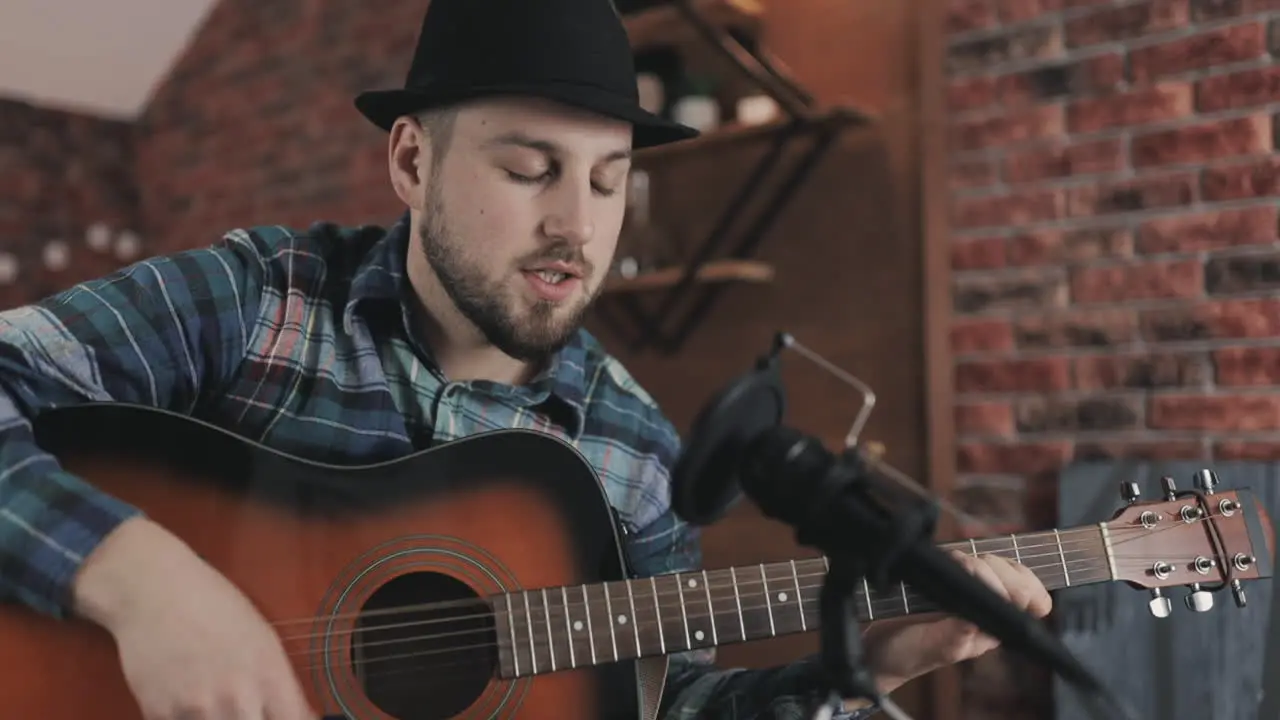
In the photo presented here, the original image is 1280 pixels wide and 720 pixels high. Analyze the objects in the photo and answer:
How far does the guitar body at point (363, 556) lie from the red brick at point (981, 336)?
96 cm

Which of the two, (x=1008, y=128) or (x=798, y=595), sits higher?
(x=1008, y=128)

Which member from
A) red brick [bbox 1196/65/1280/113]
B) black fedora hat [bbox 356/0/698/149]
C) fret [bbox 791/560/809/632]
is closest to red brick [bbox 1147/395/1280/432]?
red brick [bbox 1196/65/1280/113]

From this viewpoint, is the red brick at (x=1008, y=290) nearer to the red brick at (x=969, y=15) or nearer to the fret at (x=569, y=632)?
the red brick at (x=969, y=15)

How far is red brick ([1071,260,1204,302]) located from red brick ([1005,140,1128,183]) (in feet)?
0.55

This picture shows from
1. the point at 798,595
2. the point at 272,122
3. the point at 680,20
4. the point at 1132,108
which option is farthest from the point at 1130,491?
the point at 272,122

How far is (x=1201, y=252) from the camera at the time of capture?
59.4 inches

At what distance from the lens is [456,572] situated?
0.97 m

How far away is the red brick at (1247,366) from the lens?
1.45 meters

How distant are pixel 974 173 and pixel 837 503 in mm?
1289

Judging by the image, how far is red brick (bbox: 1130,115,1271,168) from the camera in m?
1.46

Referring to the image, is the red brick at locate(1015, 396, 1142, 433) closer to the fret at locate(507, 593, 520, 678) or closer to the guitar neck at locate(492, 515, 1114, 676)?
the guitar neck at locate(492, 515, 1114, 676)

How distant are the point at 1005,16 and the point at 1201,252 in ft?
1.74

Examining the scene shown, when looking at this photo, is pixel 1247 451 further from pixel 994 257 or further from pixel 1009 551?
pixel 1009 551

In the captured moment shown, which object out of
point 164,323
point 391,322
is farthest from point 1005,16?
point 164,323
